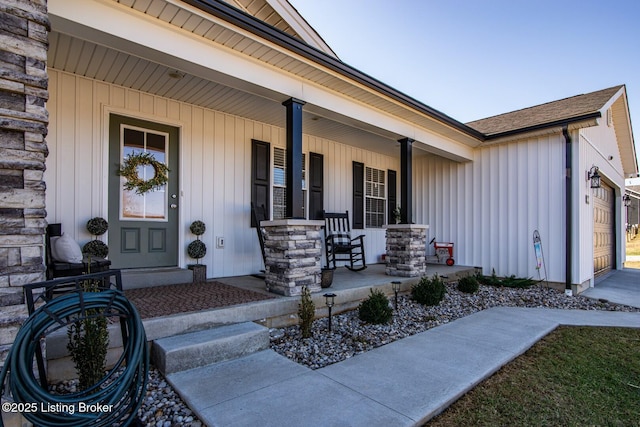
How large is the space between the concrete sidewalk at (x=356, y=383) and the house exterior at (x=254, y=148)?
125cm

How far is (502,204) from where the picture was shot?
632cm

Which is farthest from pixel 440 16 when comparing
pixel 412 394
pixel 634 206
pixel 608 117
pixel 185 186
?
pixel 634 206

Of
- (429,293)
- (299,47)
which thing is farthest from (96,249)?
(429,293)

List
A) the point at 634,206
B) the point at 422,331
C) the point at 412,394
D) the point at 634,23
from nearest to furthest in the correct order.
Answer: the point at 412,394 < the point at 422,331 < the point at 634,23 < the point at 634,206

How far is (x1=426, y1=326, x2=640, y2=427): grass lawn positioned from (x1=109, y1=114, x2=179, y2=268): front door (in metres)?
3.78

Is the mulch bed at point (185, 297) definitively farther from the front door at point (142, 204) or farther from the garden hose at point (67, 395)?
the garden hose at point (67, 395)

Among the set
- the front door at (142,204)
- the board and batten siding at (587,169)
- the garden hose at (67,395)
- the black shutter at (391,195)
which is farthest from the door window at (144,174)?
the board and batten siding at (587,169)

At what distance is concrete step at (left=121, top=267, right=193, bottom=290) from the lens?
3.84 m

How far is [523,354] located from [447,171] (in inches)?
197

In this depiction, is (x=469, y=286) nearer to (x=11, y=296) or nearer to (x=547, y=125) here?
(x=547, y=125)

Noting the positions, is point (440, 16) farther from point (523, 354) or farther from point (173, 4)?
point (523, 354)

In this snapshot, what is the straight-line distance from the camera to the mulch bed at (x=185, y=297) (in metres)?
2.93

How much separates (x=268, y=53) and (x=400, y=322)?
3.16 m

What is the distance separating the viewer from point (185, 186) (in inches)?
178
